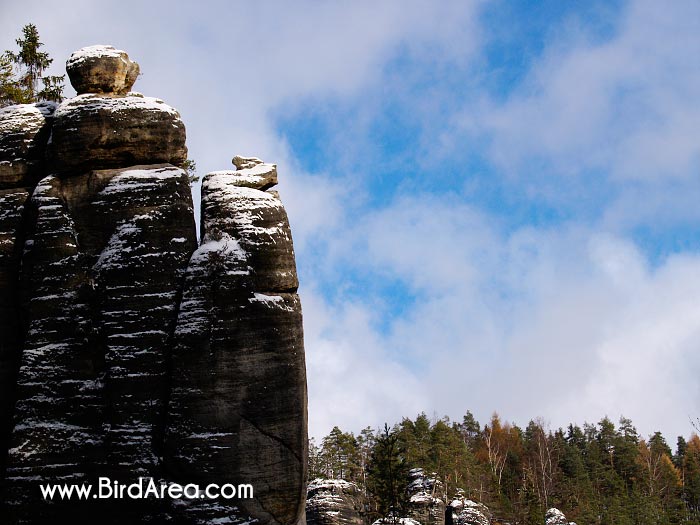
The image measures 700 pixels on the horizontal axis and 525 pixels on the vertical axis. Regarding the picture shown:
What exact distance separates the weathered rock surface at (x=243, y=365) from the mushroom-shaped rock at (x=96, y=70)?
5.78 metres

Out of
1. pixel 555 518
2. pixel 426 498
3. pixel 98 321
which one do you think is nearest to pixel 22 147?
pixel 98 321

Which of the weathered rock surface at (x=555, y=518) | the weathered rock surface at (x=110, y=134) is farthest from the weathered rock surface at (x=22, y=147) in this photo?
the weathered rock surface at (x=555, y=518)

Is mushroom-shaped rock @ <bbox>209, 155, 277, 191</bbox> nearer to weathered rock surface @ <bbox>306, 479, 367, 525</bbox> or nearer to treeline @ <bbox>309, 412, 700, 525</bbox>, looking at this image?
treeline @ <bbox>309, 412, 700, 525</bbox>

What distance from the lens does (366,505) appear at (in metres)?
56.9

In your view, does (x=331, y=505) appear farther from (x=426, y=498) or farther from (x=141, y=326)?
(x=141, y=326)

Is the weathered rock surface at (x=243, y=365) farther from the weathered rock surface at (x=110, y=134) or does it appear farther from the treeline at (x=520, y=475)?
the treeline at (x=520, y=475)

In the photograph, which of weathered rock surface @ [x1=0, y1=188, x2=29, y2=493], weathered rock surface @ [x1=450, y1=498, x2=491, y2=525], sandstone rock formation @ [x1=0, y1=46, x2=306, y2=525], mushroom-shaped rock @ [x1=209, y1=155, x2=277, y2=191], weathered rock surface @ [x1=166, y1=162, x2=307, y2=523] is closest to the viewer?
weathered rock surface @ [x1=166, y1=162, x2=307, y2=523]

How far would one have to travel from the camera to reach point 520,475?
96.2 m

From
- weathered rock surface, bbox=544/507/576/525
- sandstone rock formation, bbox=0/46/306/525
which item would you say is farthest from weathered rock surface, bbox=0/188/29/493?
weathered rock surface, bbox=544/507/576/525

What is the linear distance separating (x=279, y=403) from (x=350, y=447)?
46456 millimetres

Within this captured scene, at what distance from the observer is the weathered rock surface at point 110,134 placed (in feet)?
71.5

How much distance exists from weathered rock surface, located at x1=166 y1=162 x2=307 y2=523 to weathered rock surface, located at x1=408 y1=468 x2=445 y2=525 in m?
35.4

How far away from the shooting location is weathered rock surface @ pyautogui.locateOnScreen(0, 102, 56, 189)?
901 inches

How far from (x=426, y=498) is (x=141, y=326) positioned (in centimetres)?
4146
